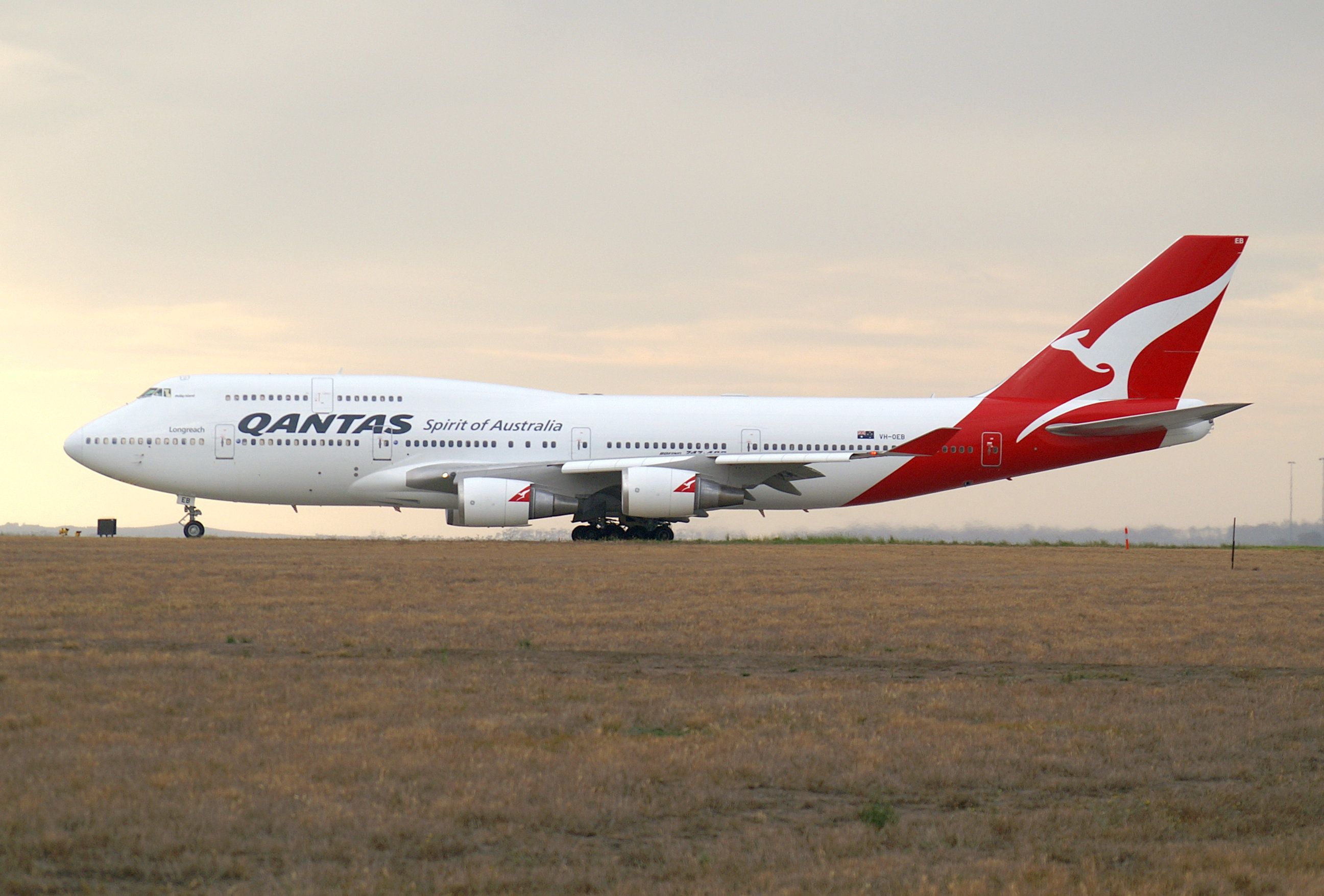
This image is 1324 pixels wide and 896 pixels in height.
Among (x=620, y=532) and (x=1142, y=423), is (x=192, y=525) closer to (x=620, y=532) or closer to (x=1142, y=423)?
(x=620, y=532)

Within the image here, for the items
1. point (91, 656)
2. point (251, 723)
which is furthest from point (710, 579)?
point (251, 723)

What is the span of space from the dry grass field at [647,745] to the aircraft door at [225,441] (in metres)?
16.1

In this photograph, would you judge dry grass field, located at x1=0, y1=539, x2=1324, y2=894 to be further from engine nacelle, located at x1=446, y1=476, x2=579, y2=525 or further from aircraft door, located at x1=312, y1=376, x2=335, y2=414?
aircraft door, located at x1=312, y1=376, x2=335, y2=414

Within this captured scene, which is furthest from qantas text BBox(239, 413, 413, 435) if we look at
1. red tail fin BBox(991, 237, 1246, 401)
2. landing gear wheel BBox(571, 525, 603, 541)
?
red tail fin BBox(991, 237, 1246, 401)

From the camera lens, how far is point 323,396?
3200 cm

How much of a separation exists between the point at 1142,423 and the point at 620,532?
14.5 metres

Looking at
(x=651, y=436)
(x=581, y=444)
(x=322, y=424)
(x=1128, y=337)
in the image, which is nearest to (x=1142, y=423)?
(x=1128, y=337)

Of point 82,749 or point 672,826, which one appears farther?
point 82,749

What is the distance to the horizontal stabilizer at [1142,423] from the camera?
32.6 meters

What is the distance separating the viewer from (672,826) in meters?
6.09

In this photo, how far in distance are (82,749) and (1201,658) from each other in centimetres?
985

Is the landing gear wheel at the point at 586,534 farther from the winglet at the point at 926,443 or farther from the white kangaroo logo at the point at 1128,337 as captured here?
the white kangaroo logo at the point at 1128,337

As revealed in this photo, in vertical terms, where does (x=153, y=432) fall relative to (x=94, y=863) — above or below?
above

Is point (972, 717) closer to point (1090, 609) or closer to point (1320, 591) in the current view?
point (1090, 609)
